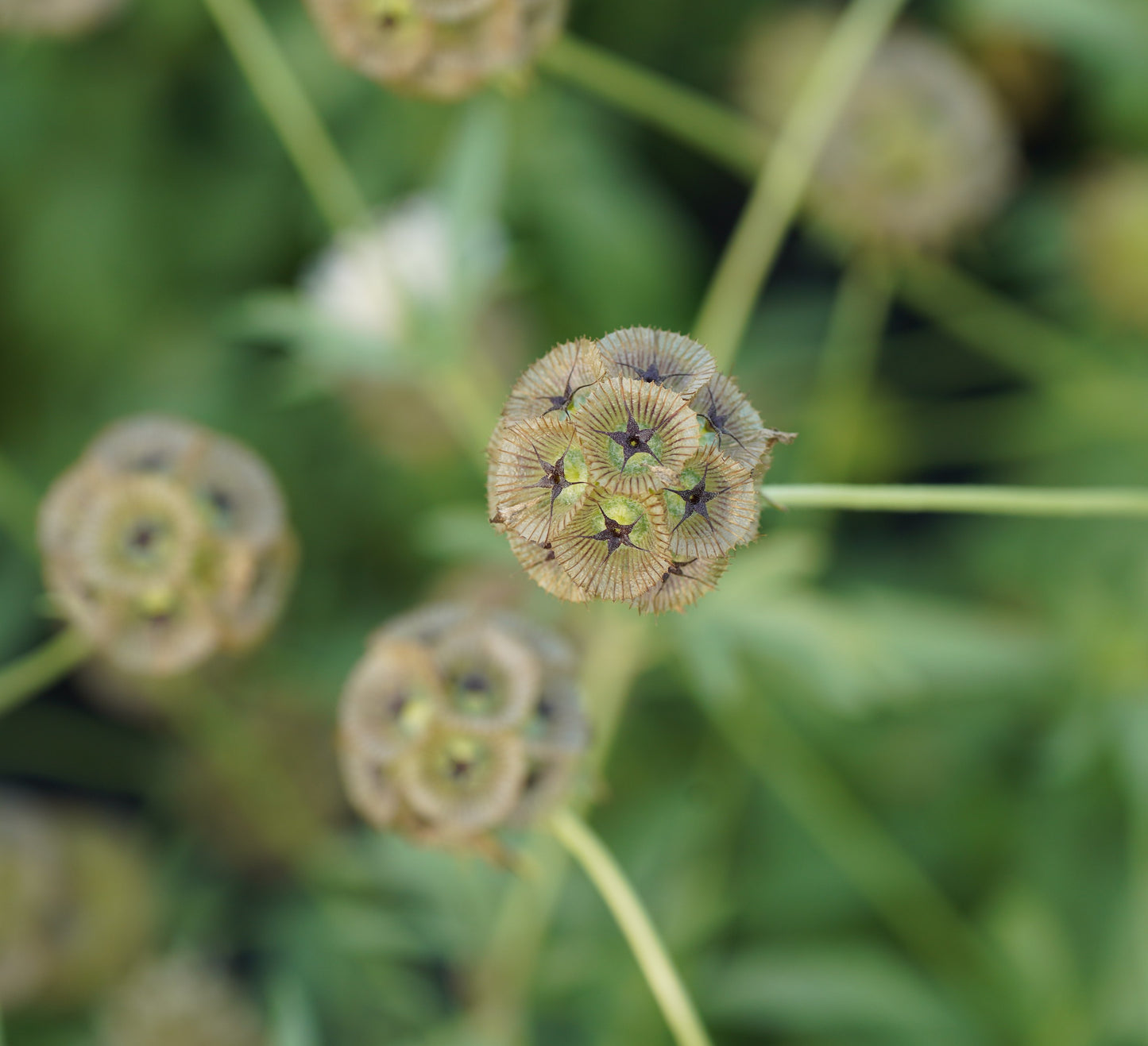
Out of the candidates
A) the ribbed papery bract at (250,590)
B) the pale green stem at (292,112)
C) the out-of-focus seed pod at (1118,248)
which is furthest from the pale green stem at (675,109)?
the ribbed papery bract at (250,590)

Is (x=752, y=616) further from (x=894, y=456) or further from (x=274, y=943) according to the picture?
(x=274, y=943)

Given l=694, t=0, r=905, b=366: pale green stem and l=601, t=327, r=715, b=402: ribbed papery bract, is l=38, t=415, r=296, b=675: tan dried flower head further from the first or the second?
l=694, t=0, r=905, b=366: pale green stem

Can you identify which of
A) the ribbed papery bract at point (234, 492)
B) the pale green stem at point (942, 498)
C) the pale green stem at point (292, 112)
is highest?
the pale green stem at point (292, 112)

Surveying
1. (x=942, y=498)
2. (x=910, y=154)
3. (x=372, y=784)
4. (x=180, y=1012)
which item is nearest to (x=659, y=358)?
(x=942, y=498)

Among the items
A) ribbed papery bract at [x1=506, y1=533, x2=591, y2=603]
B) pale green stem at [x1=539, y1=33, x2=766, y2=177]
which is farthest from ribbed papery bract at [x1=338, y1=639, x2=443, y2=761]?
pale green stem at [x1=539, y1=33, x2=766, y2=177]

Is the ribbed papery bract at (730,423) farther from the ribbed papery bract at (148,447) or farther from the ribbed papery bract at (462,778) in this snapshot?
the ribbed papery bract at (148,447)

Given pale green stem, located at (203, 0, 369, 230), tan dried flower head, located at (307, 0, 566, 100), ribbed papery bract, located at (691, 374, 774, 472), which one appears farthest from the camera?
pale green stem, located at (203, 0, 369, 230)

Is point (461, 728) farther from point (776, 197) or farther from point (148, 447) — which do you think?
point (776, 197)
